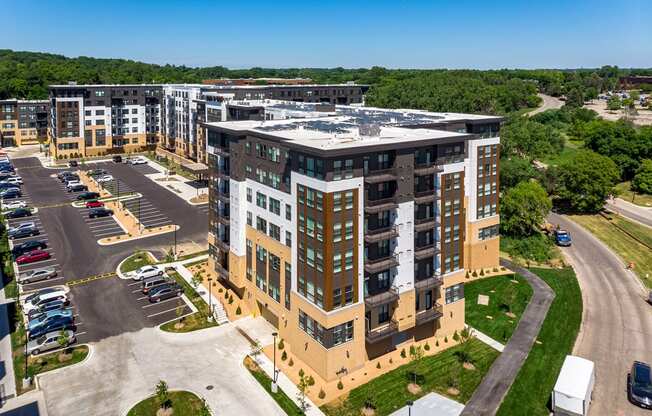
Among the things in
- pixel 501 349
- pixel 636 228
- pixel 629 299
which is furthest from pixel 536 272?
pixel 636 228

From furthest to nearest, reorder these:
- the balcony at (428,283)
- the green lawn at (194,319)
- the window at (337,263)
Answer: the green lawn at (194,319) → the balcony at (428,283) → the window at (337,263)

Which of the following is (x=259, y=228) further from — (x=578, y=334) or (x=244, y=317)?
(x=578, y=334)

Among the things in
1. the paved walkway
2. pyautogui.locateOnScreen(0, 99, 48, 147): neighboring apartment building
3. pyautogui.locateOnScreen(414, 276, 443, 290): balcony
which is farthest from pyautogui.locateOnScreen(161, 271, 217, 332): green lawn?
pyautogui.locateOnScreen(0, 99, 48, 147): neighboring apartment building

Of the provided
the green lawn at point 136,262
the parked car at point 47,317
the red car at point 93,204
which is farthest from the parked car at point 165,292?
the red car at point 93,204

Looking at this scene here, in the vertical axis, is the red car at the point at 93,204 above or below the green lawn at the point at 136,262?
above

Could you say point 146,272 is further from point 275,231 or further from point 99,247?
point 275,231

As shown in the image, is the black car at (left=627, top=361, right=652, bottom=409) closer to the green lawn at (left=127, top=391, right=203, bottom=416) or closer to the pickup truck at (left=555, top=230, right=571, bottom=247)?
the green lawn at (left=127, top=391, right=203, bottom=416)

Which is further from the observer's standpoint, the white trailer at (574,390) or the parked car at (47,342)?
the parked car at (47,342)

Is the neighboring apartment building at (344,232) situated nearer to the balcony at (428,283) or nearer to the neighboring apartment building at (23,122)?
the balcony at (428,283)

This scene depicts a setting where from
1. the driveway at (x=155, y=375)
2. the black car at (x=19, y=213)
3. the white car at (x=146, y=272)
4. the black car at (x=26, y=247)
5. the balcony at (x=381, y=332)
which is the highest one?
the black car at (x=19, y=213)
